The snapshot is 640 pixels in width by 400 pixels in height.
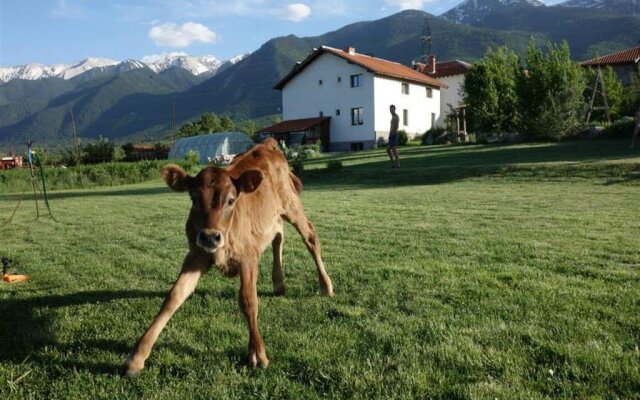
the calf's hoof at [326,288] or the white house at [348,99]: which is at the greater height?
the white house at [348,99]

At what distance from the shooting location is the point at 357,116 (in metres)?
50.9

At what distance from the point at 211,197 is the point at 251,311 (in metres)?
0.92

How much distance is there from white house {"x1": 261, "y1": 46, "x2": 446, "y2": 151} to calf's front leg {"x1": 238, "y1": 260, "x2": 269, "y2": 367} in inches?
1802

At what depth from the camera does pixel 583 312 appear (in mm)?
4184

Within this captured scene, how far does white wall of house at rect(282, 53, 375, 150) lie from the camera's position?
49478mm

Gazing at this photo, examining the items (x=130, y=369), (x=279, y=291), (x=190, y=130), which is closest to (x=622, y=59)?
(x=190, y=130)

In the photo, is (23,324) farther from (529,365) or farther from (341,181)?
(341,181)

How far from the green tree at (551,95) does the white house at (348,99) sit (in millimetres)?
18875

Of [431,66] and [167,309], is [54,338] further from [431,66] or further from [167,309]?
[431,66]

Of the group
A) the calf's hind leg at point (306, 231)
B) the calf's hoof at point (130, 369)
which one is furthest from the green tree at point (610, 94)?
the calf's hoof at point (130, 369)

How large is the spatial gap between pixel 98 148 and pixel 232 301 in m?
43.3

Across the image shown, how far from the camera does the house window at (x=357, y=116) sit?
1977 inches

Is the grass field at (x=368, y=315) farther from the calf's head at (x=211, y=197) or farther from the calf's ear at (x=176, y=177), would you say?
the calf's ear at (x=176, y=177)

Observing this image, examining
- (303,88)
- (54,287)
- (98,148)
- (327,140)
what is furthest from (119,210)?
(303,88)
